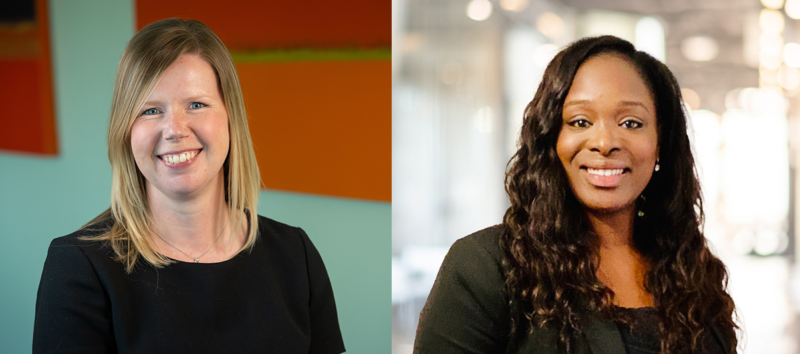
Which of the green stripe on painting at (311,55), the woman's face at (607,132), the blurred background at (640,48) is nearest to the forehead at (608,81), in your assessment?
the woman's face at (607,132)

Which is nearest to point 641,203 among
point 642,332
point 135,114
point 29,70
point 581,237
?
point 581,237

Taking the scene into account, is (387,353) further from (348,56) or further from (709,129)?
(709,129)

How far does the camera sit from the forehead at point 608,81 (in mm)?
1596

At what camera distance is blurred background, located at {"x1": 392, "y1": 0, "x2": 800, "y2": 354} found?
10.5 ft

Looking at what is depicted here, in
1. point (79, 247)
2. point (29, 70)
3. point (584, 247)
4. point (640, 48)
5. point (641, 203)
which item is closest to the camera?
point (79, 247)

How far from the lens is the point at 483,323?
1.56m

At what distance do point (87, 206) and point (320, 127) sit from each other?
32.0 inches

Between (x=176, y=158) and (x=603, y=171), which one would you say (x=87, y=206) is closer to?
(x=176, y=158)

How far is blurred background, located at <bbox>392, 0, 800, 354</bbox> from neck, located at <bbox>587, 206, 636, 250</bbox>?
4.99ft

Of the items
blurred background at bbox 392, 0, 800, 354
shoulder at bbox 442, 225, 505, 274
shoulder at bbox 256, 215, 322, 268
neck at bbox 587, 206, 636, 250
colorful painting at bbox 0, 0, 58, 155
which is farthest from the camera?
blurred background at bbox 392, 0, 800, 354

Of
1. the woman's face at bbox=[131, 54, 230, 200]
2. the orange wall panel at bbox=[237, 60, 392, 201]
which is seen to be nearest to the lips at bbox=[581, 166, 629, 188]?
the orange wall panel at bbox=[237, 60, 392, 201]

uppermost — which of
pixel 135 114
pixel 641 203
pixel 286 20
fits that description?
pixel 286 20

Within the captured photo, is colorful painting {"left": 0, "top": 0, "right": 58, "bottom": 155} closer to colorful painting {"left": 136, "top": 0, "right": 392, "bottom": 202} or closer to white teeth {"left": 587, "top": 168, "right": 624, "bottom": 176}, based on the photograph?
colorful painting {"left": 136, "top": 0, "right": 392, "bottom": 202}

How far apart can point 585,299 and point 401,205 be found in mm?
1892
